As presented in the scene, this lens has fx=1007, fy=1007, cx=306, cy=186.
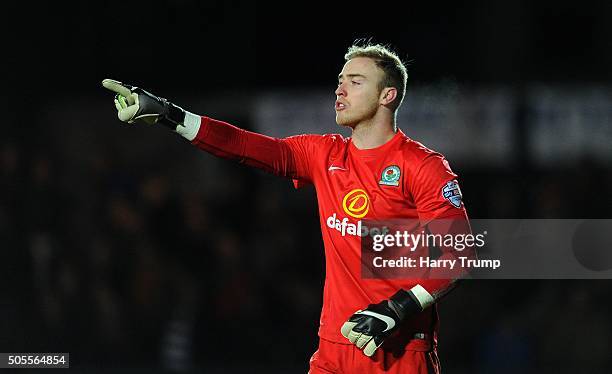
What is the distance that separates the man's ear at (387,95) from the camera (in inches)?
201

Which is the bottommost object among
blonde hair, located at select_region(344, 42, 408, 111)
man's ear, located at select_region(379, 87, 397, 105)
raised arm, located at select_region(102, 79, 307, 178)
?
raised arm, located at select_region(102, 79, 307, 178)

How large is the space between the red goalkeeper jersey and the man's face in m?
0.17

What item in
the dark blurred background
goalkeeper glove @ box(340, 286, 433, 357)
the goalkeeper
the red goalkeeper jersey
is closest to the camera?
goalkeeper glove @ box(340, 286, 433, 357)

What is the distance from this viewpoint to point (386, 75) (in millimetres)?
5121

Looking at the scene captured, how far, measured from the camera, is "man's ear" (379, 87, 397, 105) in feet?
16.7

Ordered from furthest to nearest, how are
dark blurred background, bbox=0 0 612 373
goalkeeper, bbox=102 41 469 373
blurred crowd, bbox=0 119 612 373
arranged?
dark blurred background, bbox=0 0 612 373
blurred crowd, bbox=0 119 612 373
goalkeeper, bbox=102 41 469 373

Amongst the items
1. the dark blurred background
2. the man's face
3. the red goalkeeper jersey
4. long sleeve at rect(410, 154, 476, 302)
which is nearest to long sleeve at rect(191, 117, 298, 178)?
the red goalkeeper jersey

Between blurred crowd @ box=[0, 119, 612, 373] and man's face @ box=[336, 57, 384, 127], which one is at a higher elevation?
man's face @ box=[336, 57, 384, 127]

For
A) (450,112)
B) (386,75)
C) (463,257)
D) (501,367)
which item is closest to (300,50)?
(450,112)

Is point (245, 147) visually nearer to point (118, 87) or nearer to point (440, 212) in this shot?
point (118, 87)

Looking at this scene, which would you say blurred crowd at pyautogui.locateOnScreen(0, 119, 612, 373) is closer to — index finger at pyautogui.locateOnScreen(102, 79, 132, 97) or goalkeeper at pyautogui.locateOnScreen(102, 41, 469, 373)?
goalkeeper at pyautogui.locateOnScreen(102, 41, 469, 373)

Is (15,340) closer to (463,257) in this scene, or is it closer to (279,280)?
(279,280)

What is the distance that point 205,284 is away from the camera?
8.80 meters

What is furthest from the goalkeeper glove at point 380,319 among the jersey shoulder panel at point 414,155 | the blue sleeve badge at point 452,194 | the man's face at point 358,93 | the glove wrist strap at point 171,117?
A: the glove wrist strap at point 171,117
